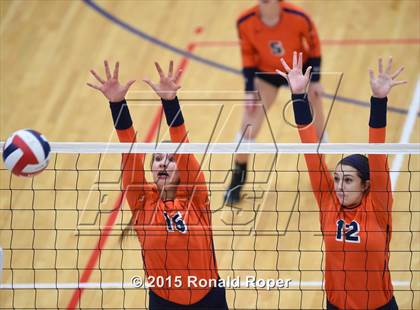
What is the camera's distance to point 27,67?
10.0 meters

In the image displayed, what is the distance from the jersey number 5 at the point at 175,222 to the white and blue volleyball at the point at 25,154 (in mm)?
993

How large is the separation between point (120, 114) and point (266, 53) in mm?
2654

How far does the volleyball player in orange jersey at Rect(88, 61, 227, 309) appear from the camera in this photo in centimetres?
584

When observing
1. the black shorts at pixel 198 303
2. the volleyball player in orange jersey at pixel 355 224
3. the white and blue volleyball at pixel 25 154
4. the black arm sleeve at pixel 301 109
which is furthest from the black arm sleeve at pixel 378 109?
the white and blue volleyball at pixel 25 154

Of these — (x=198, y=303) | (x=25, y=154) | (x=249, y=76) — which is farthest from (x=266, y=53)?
(x=25, y=154)

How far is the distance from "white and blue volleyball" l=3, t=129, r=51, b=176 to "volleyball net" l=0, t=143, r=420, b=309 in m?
1.53

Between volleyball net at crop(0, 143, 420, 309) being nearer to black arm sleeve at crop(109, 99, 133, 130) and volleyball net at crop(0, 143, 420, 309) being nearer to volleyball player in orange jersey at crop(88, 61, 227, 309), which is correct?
volleyball player in orange jersey at crop(88, 61, 227, 309)

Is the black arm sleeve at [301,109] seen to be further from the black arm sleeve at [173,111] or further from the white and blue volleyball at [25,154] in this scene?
the white and blue volleyball at [25,154]

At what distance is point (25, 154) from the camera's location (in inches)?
207

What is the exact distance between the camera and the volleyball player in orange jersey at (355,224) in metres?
5.64

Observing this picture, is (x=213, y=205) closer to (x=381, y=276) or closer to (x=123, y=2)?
(x=381, y=276)

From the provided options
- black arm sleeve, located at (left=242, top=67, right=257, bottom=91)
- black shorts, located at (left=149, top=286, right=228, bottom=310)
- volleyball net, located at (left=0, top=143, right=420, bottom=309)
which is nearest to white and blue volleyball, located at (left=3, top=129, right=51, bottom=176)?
black shorts, located at (left=149, top=286, right=228, bottom=310)

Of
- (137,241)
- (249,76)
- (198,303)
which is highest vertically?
(249,76)

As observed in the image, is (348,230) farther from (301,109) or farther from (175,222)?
(175,222)
